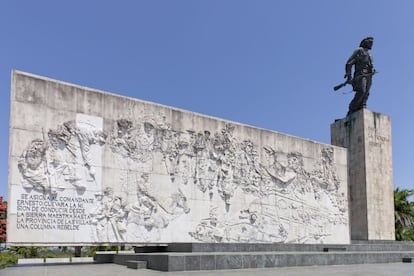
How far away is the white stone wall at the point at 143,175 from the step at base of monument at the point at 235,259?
1.47 metres

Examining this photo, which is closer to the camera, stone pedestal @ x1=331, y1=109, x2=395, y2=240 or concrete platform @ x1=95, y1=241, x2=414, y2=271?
concrete platform @ x1=95, y1=241, x2=414, y2=271

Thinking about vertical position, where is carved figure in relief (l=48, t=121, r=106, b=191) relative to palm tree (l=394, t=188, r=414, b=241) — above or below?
above

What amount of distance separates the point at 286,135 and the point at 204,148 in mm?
3748

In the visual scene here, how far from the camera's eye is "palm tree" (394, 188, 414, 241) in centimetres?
2270

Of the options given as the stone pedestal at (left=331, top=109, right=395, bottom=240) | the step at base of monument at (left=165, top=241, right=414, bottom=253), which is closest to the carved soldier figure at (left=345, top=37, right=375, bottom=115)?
the stone pedestal at (left=331, top=109, right=395, bottom=240)

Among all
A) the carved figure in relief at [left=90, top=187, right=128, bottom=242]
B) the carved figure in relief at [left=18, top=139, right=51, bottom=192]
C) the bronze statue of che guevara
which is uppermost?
the bronze statue of che guevara

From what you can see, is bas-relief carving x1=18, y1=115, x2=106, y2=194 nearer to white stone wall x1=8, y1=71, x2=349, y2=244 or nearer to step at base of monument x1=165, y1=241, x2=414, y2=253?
white stone wall x1=8, y1=71, x2=349, y2=244

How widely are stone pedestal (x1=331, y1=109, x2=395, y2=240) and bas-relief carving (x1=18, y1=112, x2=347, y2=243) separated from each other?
1.46 m

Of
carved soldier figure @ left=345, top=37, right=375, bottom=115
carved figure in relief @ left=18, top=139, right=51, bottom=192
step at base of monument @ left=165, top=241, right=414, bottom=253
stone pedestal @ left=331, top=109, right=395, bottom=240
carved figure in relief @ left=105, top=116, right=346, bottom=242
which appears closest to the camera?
carved figure in relief @ left=18, top=139, right=51, bottom=192

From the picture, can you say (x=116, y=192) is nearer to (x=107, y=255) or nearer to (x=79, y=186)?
(x=79, y=186)

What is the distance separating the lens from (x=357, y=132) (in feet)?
57.7

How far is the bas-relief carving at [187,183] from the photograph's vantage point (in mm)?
9789

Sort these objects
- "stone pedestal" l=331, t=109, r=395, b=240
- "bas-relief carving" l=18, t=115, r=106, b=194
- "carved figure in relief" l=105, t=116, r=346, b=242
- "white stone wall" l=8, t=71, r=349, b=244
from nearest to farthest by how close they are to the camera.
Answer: "bas-relief carving" l=18, t=115, r=106, b=194
"white stone wall" l=8, t=71, r=349, b=244
"carved figure in relief" l=105, t=116, r=346, b=242
"stone pedestal" l=331, t=109, r=395, b=240

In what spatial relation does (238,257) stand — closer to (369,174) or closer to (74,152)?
(74,152)
